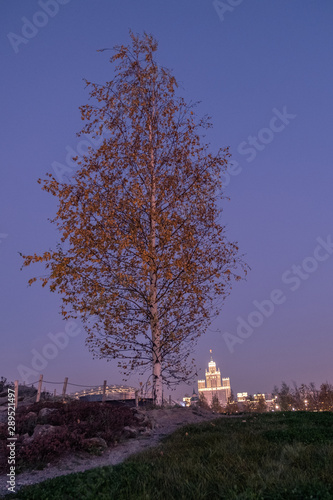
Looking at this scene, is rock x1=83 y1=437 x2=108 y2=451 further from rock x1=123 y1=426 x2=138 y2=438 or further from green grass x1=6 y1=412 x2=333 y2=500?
green grass x1=6 y1=412 x2=333 y2=500

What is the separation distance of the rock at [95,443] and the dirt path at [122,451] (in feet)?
0.56

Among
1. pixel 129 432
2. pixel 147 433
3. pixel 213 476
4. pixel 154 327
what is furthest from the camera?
pixel 154 327

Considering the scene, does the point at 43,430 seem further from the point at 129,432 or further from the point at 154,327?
the point at 154,327

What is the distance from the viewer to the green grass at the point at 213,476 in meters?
5.02

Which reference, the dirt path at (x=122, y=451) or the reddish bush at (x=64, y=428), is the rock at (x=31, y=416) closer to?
the reddish bush at (x=64, y=428)

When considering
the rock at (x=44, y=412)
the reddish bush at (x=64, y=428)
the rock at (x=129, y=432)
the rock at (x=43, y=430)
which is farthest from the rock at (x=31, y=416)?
the rock at (x=129, y=432)

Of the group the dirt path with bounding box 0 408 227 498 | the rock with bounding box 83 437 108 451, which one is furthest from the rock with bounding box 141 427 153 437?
the rock with bounding box 83 437 108 451

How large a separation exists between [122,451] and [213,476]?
497cm

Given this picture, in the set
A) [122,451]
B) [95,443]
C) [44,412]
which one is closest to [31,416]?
[44,412]

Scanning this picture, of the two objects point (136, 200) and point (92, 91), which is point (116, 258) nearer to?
point (136, 200)

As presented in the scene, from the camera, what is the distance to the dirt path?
26.7 feet

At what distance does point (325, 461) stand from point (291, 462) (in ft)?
1.85

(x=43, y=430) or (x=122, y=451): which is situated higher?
(x=43, y=430)

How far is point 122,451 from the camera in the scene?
989 cm
